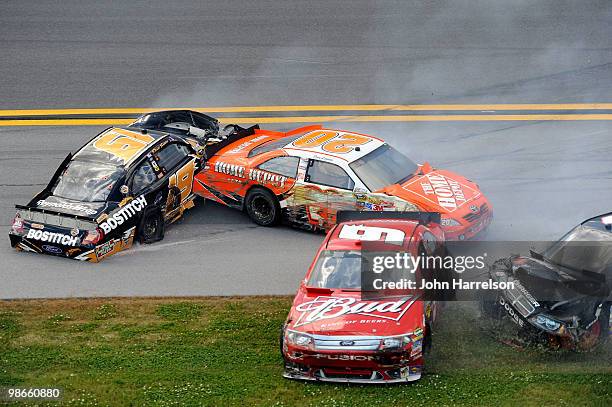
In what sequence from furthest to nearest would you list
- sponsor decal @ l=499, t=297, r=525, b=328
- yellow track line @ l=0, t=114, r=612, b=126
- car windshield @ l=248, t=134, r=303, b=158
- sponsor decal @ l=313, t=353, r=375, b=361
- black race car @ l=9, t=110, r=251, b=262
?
yellow track line @ l=0, t=114, r=612, b=126
car windshield @ l=248, t=134, r=303, b=158
black race car @ l=9, t=110, r=251, b=262
sponsor decal @ l=499, t=297, r=525, b=328
sponsor decal @ l=313, t=353, r=375, b=361

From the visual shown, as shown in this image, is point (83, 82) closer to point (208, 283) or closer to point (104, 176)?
point (104, 176)

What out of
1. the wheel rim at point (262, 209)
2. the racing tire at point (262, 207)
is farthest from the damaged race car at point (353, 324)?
the wheel rim at point (262, 209)

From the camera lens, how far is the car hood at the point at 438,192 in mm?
15164

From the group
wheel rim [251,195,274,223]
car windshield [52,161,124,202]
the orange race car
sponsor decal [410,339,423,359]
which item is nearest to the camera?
sponsor decal [410,339,423,359]

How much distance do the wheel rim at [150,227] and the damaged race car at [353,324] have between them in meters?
3.89

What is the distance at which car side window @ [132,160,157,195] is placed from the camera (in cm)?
1566

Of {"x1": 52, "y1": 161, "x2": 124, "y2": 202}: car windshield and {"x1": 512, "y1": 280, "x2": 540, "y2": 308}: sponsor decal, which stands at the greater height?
{"x1": 52, "y1": 161, "x2": 124, "y2": 202}: car windshield

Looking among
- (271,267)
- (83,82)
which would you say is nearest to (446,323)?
(271,267)

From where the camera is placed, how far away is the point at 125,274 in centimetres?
1477

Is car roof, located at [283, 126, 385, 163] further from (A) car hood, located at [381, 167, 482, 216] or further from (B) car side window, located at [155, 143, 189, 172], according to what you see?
(B) car side window, located at [155, 143, 189, 172]

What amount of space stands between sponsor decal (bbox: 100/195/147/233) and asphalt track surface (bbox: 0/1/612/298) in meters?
0.55

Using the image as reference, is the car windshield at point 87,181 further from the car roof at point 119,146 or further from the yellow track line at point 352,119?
the yellow track line at point 352,119

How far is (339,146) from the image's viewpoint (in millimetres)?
16156

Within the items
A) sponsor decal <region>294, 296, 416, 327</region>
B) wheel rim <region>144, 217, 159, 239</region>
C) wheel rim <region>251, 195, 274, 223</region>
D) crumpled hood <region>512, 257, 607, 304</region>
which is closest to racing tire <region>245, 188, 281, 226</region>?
wheel rim <region>251, 195, 274, 223</region>
